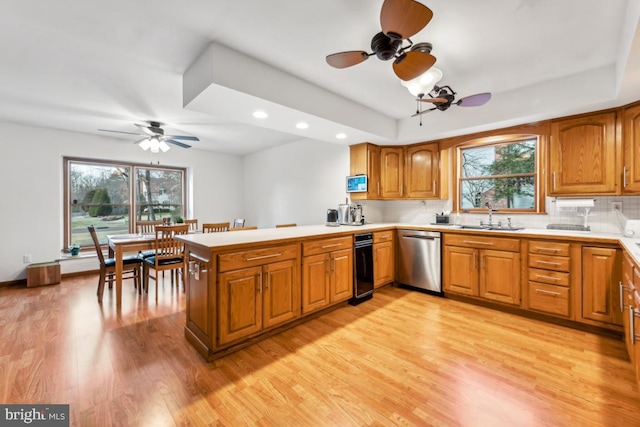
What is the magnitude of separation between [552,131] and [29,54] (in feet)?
16.8

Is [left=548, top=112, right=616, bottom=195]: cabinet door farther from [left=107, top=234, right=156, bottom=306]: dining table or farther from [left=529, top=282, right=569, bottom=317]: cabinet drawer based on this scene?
[left=107, top=234, right=156, bottom=306]: dining table

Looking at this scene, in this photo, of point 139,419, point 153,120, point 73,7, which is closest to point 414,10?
point 73,7

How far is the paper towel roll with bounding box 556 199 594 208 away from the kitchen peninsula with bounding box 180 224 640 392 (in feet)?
1.10

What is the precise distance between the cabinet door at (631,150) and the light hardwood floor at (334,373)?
144cm

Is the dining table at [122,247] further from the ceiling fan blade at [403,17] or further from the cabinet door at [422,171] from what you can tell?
the cabinet door at [422,171]

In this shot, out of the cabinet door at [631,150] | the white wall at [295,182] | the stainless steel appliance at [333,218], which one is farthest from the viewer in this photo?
the white wall at [295,182]

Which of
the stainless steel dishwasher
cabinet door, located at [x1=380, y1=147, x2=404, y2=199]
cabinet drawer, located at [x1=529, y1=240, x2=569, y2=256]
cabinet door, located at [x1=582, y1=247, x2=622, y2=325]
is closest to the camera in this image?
cabinet door, located at [x1=582, y1=247, x2=622, y2=325]

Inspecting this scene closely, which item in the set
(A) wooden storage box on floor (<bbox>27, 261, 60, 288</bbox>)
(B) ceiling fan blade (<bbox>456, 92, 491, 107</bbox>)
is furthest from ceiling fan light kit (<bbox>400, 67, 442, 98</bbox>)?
(A) wooden storage box on floor (<bbox>27, 261, 60, 288</bbox>)

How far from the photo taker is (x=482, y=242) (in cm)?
315

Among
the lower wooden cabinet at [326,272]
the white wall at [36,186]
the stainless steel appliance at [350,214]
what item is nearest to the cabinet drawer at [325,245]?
the lower wooden cabinet at [326,272]

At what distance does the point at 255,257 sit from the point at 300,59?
1771 mm

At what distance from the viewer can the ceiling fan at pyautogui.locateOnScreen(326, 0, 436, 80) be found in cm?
135

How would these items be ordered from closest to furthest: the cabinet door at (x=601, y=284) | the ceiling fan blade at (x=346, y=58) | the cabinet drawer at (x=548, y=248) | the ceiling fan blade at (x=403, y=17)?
the ceiling fan blade at (x=403, y=17) → the ceiling fan blade at (x=346, y=58) → the cabinet door at (x=601, y=284) → the cabinet drawer at (x=548, y=248)

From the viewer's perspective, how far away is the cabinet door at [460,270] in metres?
3.22
